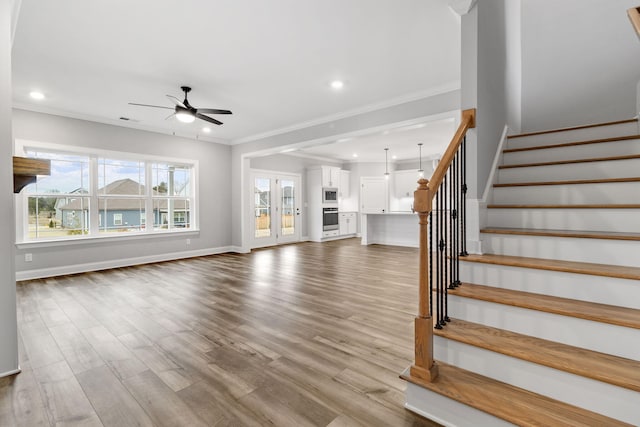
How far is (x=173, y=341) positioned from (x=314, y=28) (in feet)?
10.1

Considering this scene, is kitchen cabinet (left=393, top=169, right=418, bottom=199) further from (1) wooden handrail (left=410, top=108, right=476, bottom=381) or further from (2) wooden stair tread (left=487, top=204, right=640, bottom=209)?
(1) wooden handrail (left=410, top=108, right=476, bottom=381)

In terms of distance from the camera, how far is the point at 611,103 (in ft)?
12.4

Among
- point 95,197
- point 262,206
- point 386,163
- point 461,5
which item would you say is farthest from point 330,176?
point 461,5

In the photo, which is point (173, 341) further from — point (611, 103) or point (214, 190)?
point (611, 103)

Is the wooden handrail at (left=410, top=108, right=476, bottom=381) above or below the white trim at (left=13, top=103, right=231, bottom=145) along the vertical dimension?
below

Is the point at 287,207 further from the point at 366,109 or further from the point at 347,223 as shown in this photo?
the point at 366,109

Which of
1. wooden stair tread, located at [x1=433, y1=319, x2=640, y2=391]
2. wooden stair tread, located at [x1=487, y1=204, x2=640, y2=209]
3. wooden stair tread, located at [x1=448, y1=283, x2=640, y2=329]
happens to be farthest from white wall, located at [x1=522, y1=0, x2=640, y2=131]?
wooden stair tread, located at [x1=433, y1=319, x2=640, y2=391]

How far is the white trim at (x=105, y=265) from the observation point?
476 cm

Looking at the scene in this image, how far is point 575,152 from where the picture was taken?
8.88 feet

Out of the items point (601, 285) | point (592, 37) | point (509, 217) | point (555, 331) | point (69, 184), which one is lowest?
point (555, 331)

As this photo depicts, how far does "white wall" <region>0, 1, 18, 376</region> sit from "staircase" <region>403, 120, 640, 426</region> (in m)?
2.65

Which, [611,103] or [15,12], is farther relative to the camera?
[611,103]

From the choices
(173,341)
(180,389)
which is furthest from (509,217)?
(173,341)

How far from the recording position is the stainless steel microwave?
9.26 metres
